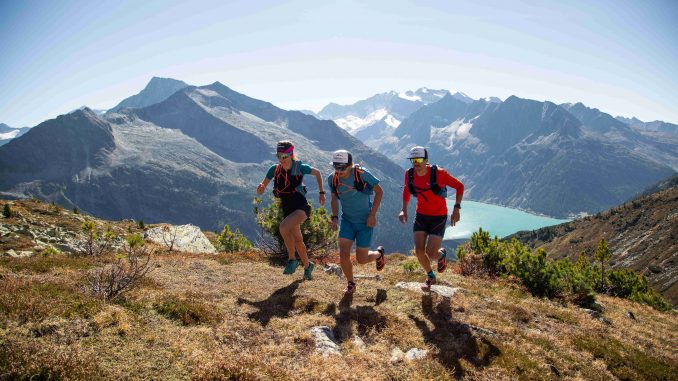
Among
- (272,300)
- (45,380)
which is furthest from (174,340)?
(272,300)

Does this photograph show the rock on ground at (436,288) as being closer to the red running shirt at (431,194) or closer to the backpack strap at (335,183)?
the red running shirt at (431,194)

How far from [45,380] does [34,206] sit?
2860 cm

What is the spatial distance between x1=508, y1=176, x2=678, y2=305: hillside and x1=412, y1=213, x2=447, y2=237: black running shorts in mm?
140980

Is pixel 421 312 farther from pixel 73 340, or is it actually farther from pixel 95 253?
pixel 95 253

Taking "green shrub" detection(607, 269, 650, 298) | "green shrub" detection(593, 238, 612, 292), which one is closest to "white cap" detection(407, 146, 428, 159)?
"green shrub" detection(593, 238, 612, 292)

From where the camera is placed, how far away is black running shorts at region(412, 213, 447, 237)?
1108 cm

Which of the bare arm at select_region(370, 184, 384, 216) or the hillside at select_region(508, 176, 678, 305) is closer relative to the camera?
the bare arm at select_region(370, 184, 384, 216)

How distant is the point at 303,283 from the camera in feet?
39.1

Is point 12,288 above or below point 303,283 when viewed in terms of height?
above

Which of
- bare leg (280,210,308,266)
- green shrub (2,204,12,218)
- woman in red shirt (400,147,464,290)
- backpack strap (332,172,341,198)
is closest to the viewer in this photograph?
backpack strap (332,172,341,198)

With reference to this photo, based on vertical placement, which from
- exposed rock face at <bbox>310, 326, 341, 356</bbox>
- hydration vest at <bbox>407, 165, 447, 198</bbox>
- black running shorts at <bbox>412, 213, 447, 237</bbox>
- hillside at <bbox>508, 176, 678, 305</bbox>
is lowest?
hillside at <bbox>508, 176, 678, 305</bbox>

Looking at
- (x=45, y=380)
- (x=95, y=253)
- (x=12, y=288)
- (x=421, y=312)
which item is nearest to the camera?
(x=45, y=380)

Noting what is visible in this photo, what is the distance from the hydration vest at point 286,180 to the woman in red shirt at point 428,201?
10.3 ft

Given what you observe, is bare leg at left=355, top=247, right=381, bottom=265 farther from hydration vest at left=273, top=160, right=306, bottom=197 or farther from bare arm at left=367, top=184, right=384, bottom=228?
hydration vest at left=273, top=160, right=306, bottom=197
